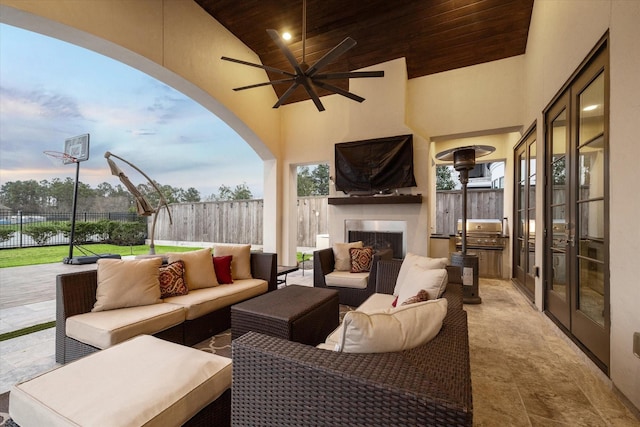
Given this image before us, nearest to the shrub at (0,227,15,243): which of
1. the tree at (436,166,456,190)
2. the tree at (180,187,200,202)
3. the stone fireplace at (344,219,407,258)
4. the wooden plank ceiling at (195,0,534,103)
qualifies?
the tree at (180,187,200,202)

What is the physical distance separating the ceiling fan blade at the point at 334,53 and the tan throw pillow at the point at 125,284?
8.04 ft

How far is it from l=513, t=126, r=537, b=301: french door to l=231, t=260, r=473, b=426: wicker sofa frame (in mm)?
3622

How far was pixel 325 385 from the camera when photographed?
881mm

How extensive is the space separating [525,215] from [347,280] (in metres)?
2.96

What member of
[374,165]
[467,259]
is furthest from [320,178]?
[467,259]

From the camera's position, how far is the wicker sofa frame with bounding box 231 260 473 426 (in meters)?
0.75

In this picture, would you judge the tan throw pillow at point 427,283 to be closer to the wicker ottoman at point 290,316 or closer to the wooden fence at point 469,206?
the wicker ottoman at point 290,316

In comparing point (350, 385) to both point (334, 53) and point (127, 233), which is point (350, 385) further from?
point (127, 233)

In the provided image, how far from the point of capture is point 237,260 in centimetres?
348

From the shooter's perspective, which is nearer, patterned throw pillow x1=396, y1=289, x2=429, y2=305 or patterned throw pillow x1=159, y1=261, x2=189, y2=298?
patterned throw pillow x1=396, y1=289, x2=429, y2=305

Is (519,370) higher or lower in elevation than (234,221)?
lower

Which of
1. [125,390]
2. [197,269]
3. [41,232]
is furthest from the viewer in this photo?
[41,232]

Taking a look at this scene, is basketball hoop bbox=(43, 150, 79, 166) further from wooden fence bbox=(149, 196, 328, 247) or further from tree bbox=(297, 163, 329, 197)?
tree bbox=(297, 163, 329, 197)

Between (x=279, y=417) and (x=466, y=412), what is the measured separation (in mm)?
620
